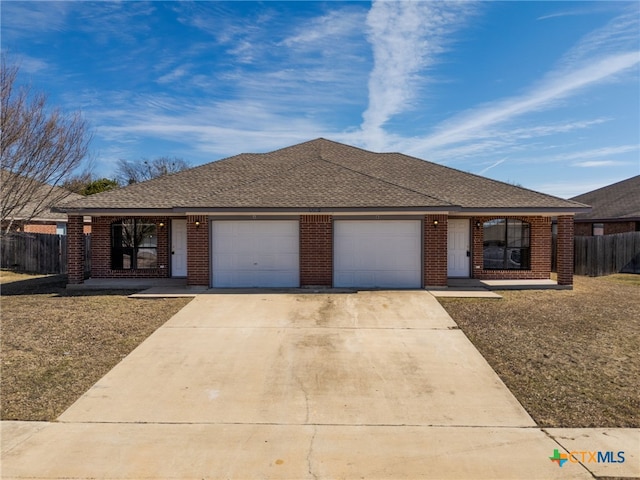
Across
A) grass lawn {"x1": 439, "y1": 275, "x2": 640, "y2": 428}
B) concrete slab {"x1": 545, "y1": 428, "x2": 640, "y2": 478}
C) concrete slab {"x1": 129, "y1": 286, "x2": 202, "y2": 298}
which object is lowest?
concrete slab {"x1": 545, "y1": 428, "x2": 640, "y2": 478}

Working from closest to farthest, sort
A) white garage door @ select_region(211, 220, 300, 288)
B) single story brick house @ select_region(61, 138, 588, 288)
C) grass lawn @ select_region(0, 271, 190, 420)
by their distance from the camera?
1. grass lawn @ select_region(0, 271, 190, 420)
2. single story brick house @ select_region(61, 138, 588, 288)
3. white garage door @ select_region(211, 220, 300, 288)

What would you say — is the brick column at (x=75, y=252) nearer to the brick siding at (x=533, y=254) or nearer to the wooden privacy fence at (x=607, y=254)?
the brick siding at (x=533, y=254)

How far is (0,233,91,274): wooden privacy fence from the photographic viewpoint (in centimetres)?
1839

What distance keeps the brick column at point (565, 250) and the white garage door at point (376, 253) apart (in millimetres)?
→ 4918

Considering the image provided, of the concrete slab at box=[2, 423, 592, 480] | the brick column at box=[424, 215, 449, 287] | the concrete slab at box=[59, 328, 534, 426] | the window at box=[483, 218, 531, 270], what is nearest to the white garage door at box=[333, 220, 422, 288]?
the brick column at box=[424, 215, 449, 287]

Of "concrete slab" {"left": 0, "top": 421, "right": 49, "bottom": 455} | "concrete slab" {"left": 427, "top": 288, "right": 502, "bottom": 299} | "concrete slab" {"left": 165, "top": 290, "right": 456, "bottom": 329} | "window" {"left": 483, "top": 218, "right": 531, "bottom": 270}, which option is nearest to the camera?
"concrete slab" {"left": 0, "top": 421, "right": 49, "bottom": 455}

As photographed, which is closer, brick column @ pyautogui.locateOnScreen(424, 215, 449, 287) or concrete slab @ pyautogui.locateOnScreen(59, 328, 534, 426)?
concrete slab @ pyautogui.locateOnScreen(59, 328, 534, 426)

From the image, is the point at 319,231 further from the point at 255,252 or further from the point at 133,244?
the point at 133,244

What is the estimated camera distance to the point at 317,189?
13.2 m

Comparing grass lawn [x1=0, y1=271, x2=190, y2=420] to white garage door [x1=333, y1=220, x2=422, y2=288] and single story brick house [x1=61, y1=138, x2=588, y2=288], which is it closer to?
single story brick house [x1=61, y1=138, x2=588, y2=288]

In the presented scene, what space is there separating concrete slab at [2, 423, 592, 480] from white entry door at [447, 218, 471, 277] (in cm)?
1020

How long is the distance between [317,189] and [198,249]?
4243 millimetres

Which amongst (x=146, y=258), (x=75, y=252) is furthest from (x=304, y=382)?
(x=75, y=252)

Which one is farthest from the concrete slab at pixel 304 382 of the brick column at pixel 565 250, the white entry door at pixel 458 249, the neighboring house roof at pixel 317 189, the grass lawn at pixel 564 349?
the brick column at pixel 565 250
